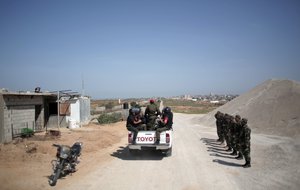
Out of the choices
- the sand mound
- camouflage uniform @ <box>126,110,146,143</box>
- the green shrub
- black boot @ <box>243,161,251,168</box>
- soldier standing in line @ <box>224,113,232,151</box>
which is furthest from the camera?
Answer: the green shrub

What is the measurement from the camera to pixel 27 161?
1188 centimetres

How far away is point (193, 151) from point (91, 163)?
519 cm

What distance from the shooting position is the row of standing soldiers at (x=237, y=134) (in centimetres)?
1090

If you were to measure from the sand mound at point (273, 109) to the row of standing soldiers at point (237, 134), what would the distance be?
707 centimetres

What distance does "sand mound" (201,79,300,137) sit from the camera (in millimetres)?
21734

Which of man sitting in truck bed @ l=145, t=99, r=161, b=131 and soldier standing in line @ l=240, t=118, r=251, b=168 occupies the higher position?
man sitting in truck bed @ l=145, t=99, r=161, b=131

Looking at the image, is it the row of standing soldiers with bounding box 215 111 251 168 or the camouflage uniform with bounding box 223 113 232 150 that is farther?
the camouflage uniform with bounding box 223 113 232 150

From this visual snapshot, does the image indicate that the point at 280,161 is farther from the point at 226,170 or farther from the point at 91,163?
the point at 91,163

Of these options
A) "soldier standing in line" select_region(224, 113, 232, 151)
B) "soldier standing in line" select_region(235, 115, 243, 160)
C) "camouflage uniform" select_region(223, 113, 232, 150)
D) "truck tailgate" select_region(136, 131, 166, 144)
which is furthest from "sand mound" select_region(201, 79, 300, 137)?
"truck tailgate" select_region(136, 131, 166, 144)

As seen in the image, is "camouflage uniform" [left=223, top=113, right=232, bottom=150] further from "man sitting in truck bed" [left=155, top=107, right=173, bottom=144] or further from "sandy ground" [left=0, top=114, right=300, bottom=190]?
"man sitting in truck bed" [left=155, top=107, right=173, bottom=144]

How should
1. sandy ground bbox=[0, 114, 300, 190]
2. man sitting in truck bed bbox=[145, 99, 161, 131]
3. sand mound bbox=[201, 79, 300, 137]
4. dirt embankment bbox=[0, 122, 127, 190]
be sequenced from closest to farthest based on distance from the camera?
1. sandy ground bbox=[0, 114, 300, 190]
2. dirt embankment bbox=[0, 122, 127, 190]
3. man sitting in truck bed bbox=[145, 99, 161, 131]
4. sand mound bbox=[201, 79, 300, 137]

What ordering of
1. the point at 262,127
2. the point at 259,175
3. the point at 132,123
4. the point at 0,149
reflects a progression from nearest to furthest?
1. the point at 259,175
2. the point at 132,123
3. the point at 0,149
4. the point at 262,127

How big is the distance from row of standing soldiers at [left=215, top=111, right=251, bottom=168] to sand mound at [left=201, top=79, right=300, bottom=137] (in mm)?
7073

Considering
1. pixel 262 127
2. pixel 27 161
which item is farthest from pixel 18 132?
pixel 262 127
